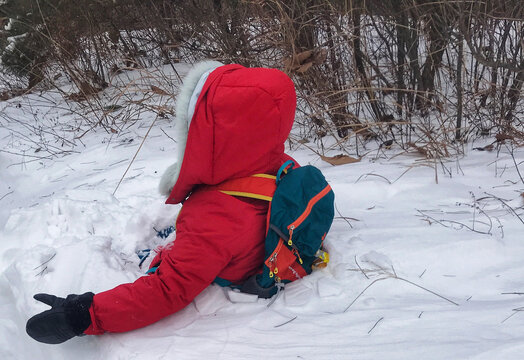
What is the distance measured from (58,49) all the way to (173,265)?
12.8 ft

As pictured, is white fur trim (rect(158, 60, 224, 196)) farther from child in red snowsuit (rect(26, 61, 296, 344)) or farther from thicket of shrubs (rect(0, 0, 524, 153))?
thicket of shrubs (rect(0, 0, 524, 153))

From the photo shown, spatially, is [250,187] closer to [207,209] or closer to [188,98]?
[207,209]

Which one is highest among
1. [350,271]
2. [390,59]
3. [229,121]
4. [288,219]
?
[229,121]

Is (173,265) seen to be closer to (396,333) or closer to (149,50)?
(396,333)

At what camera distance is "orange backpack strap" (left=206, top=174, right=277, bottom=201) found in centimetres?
179

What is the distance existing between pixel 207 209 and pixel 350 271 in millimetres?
614

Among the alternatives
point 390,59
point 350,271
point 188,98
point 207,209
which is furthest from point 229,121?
point 390,59

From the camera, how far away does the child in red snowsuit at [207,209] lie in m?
1.63

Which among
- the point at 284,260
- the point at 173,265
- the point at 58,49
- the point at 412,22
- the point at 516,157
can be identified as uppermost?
the point at 58,49

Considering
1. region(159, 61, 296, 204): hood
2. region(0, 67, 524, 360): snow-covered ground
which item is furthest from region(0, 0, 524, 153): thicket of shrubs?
region(159, 61, 296, 204): hood

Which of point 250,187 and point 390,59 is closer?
point 250,187

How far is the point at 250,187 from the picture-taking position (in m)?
1.80

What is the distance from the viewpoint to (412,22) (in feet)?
11.0

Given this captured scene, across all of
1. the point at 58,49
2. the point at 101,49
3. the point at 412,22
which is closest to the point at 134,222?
the point at 412,22
